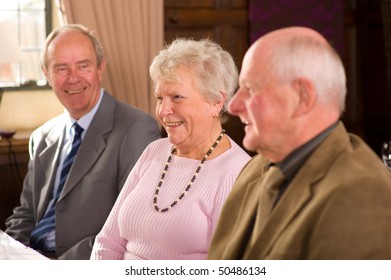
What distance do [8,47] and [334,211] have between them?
367 cm

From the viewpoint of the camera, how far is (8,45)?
4.79 m

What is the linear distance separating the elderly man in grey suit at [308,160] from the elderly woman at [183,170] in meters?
0.86

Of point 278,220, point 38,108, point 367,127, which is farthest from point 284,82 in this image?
point 367,127

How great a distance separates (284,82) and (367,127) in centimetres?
530

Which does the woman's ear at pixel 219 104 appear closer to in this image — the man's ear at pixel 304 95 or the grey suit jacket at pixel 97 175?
the grey suit jacket at pixel 97 175

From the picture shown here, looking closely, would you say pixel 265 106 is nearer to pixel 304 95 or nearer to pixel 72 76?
pixel 304 95

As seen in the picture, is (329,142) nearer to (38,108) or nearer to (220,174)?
(220,174)

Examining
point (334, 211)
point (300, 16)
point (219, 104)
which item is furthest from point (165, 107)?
point (300, 16)

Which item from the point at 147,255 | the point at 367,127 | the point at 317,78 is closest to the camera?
the point at 317,78

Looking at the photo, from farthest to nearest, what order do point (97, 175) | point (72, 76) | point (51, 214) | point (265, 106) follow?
point (72, 76) → point (51, 214) → point (97, 175) → point (265, 106)

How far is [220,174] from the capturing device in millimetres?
2557

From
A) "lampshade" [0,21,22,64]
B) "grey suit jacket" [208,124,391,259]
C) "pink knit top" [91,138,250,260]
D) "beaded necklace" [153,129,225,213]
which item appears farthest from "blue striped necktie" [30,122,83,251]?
"grey suit jacket" [208,124,391,259]

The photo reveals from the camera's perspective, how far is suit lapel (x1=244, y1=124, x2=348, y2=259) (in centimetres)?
154

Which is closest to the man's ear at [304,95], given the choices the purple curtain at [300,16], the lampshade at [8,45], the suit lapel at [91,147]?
the suit lapel at [91,147]
